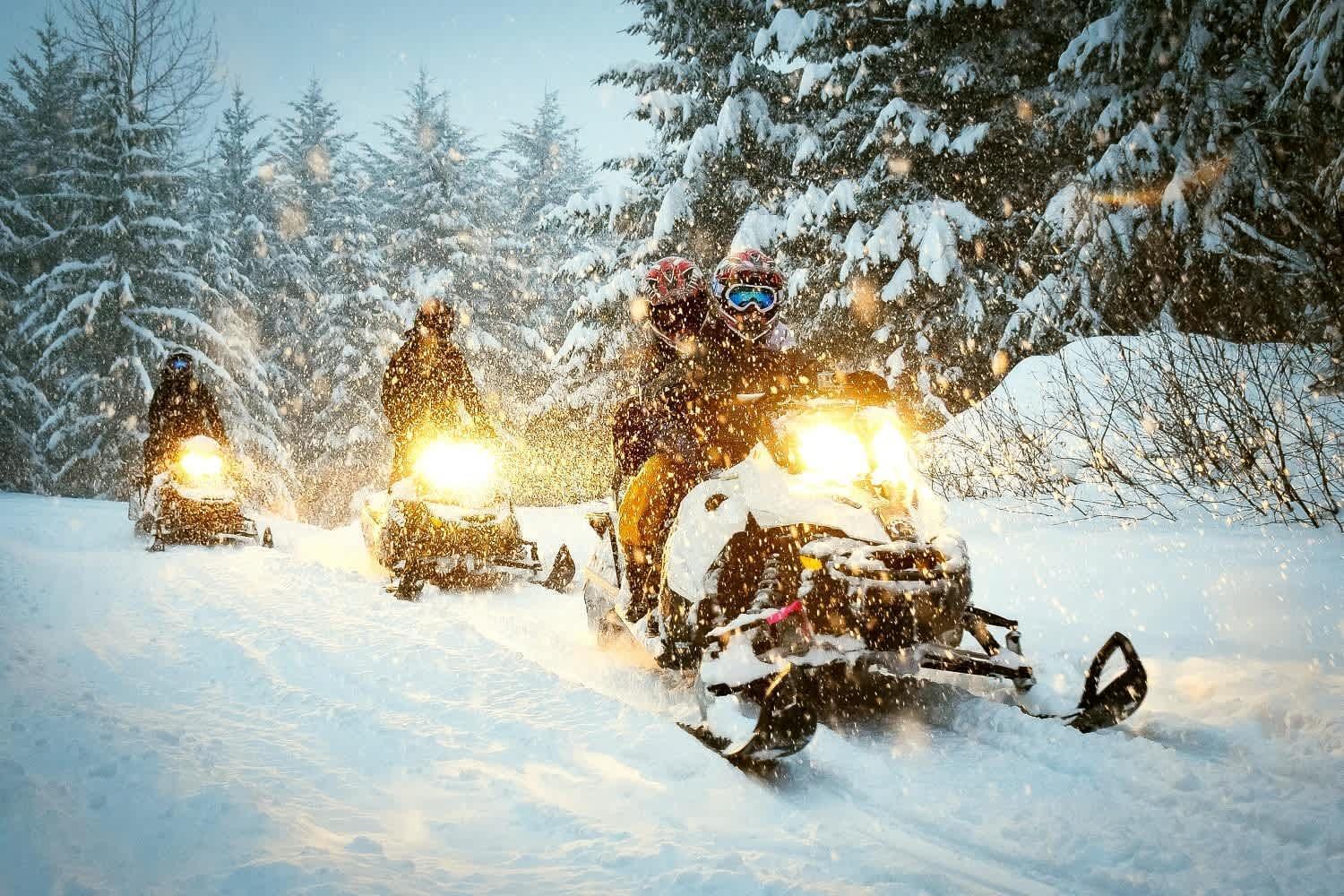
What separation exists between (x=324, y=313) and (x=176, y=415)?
47.6 ft

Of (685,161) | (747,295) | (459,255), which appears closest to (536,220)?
(459,255)

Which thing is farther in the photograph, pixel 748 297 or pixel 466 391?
pixel 466 391

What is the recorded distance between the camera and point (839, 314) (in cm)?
1250

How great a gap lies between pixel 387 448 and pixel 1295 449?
2472 cm

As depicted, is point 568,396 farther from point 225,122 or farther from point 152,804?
point 225,122

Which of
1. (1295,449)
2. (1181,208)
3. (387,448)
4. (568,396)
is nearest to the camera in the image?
(1295,449)

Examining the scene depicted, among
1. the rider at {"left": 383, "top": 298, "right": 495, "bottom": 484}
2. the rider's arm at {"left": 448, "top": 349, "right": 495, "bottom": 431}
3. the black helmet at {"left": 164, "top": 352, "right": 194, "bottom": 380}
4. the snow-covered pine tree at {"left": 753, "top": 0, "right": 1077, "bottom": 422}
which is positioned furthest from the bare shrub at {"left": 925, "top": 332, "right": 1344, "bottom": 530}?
the black helmet at {"left": 164, "top": 352, "right": 194, "bottom": 380}

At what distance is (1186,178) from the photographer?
8.05 meters

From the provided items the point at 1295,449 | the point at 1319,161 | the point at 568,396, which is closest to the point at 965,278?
the point at 1319,161

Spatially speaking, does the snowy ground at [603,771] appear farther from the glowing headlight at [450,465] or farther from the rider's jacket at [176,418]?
the rider's jacket at [176,418]

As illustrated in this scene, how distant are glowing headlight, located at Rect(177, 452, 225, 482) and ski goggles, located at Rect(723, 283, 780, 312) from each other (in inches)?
332

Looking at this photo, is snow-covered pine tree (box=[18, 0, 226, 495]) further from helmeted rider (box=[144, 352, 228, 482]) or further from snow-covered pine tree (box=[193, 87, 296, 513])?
helmeted rider (box=[144, 352, 228, 482])

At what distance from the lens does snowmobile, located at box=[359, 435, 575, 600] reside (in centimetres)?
643

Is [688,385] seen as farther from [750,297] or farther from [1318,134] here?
[1318,134]
